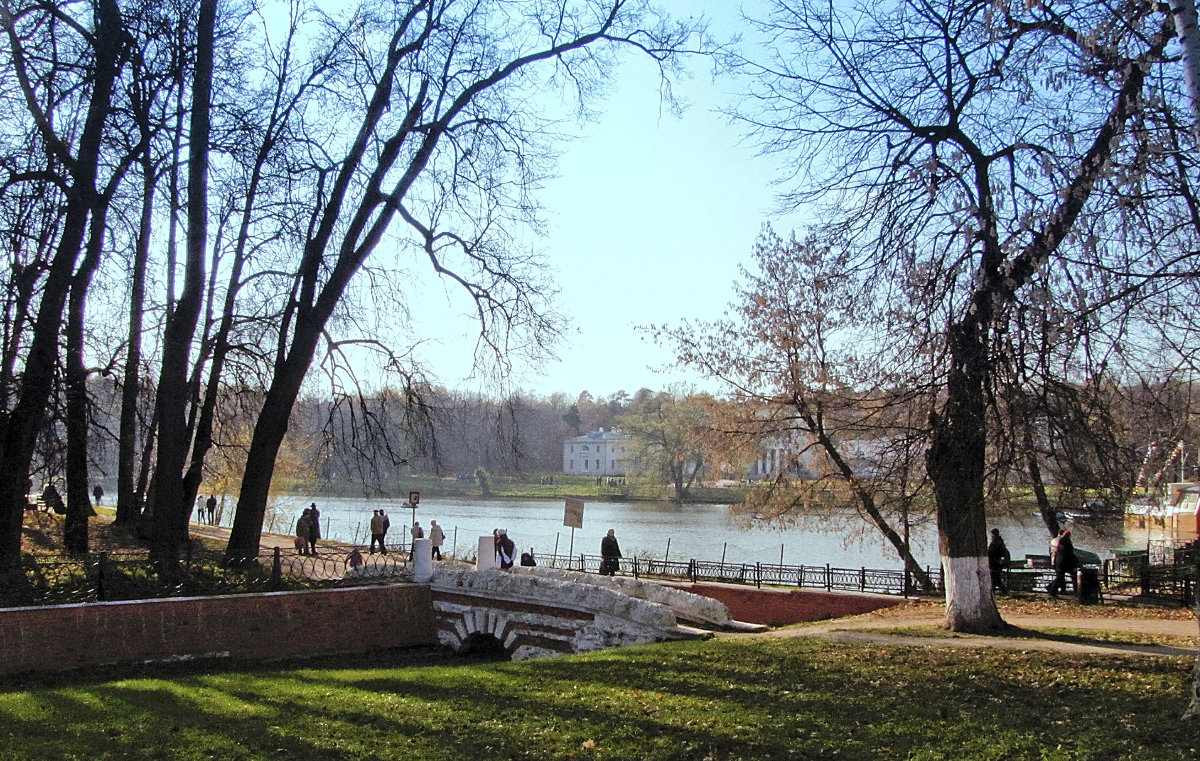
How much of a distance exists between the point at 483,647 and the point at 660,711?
30.6 ft

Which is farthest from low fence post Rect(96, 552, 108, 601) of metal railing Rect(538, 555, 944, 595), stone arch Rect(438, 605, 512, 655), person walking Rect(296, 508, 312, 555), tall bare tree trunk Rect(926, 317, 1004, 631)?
metal railing Rect(538, 555, 944, 595)

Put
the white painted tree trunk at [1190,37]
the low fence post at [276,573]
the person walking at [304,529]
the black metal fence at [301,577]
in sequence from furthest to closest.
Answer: the person walking at [304,529] < the low fence post at [276,573] < the black metal fence at [301,577] < the white painted tree trunk at [1190,37]

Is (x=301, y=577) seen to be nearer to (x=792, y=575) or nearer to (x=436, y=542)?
(x=436, y=542)

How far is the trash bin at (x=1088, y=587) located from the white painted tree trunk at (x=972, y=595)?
18.2 feet

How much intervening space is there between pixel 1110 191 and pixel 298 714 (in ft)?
26.8

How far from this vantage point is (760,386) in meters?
23.8

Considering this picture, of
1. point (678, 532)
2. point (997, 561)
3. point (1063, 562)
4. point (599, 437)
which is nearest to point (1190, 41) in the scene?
point (1063, 562)

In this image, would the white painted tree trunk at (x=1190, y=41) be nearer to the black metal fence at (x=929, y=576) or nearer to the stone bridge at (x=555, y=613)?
the stone bridge at (x=555, y=613)

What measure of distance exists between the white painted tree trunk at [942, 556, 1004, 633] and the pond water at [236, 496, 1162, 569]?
5.27 meters

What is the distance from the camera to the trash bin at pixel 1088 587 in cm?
1739

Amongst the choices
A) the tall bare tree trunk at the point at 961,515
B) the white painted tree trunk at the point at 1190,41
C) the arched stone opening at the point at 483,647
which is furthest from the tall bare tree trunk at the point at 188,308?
the white painted tree trunk at the point at 1190,41

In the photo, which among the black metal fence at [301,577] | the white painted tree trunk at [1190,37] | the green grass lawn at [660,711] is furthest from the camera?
the black metal fence at [301,577]

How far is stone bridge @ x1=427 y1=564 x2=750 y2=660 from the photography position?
13875 millimetres

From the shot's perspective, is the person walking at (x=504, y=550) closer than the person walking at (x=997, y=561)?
No
